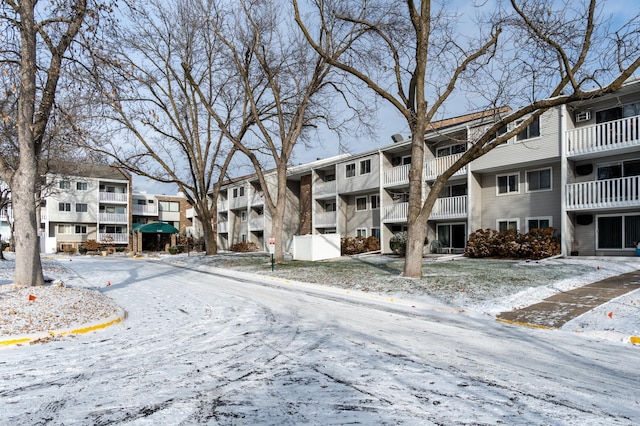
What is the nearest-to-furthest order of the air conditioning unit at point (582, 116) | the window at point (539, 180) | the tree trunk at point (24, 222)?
the tree trunk at point (24, 222) < the air conditioning unit at point (582, 116) < the window at point (539, 180)

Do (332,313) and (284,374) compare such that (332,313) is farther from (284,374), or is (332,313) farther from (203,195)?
(203,195)

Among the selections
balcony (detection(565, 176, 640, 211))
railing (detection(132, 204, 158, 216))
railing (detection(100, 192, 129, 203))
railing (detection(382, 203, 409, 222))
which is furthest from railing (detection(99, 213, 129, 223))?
balcony (detection(565, 176, 640, 211))

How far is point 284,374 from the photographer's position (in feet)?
16.9

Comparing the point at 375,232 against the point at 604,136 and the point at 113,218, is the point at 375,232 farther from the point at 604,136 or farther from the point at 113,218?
the point at 113,218

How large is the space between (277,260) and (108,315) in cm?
1489

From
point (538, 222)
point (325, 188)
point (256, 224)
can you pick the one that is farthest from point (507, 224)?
point (256, 224)

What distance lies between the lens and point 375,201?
32594 mm

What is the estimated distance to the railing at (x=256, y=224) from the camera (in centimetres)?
4262

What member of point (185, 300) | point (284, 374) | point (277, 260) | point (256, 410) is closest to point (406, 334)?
point (284, 374)

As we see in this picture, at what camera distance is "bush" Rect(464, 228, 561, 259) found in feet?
65.2

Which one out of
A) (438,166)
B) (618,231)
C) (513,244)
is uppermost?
(438,166)

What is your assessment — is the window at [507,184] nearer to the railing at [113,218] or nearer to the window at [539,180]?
the window at [539,180]

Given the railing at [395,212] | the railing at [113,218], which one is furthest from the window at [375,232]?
the railing at [113,218]

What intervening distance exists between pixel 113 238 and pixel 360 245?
3803 cm
